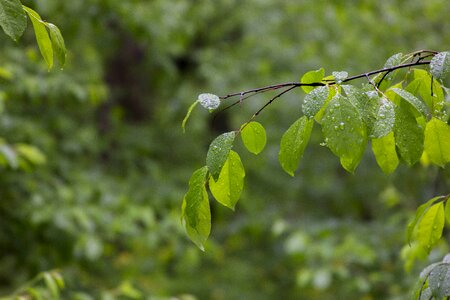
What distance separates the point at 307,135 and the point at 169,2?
4280mm

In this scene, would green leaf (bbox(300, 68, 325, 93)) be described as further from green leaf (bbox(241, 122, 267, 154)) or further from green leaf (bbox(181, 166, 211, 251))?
green leaf (bbox(181, 166, 211, 251))

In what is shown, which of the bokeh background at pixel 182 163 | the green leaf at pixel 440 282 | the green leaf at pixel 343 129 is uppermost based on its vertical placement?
the bokeh background at pixel 182 163

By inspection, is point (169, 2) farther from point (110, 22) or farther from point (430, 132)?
point (430, 132)

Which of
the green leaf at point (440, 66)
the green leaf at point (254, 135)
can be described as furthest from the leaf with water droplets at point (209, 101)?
the green leaf at point (440, 66)

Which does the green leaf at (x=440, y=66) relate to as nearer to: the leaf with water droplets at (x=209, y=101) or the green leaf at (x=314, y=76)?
the green leaf at (x=314, y=76)

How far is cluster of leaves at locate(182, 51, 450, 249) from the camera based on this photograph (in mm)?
1181

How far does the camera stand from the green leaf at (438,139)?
1.37m

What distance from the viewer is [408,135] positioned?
1.27 m

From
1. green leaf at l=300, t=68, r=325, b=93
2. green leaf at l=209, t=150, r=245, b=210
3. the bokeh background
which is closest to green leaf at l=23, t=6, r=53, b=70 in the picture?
green leaf at l=209, t=150, r=245, b=210

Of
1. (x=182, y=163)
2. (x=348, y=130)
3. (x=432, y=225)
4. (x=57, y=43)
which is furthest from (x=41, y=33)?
(x=182, y=163)

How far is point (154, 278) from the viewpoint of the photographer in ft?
18.7

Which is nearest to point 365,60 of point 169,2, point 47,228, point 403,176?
point 403,176

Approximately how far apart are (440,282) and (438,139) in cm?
37

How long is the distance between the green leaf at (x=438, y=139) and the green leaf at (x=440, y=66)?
109mm
